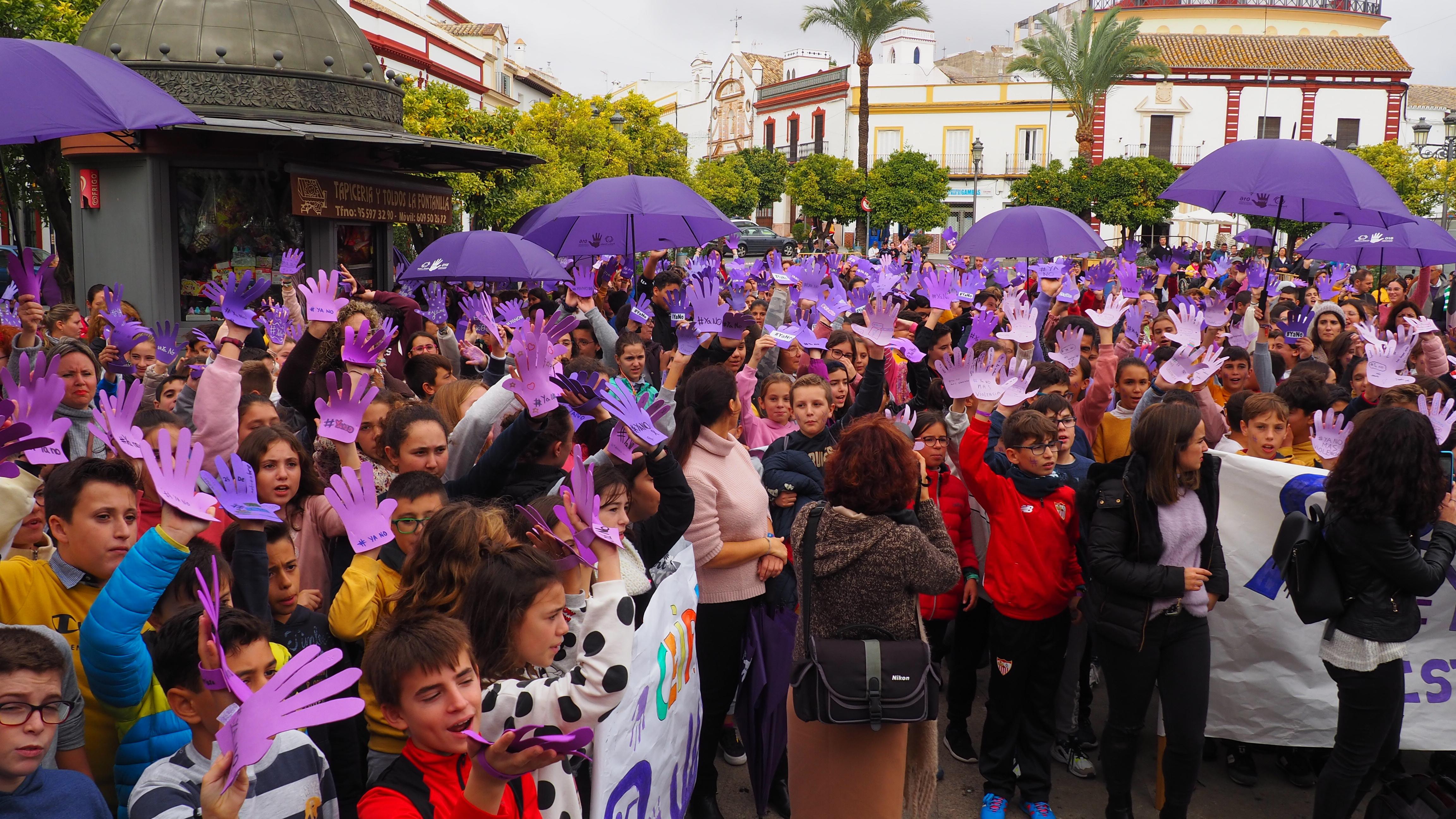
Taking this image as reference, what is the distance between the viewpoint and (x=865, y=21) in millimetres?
40594

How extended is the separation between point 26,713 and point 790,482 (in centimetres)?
277

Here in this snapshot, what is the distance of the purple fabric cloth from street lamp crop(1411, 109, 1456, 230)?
1785cm

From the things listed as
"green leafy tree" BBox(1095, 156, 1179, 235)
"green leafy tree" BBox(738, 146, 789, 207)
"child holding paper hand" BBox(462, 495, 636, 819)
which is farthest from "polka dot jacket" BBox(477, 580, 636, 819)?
"green leafy tree" BBox(738, 146, 789, 207)

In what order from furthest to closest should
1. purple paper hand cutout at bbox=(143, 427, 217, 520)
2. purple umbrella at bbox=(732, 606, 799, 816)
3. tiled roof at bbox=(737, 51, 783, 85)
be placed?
1. tiled roof at bbox=(737, 51, 783, 85)
2. purple umbrella at bbox=(732, 606, 799, 816)
3. purple paper hand cutout at bbox=(143, 427, 217, 520)

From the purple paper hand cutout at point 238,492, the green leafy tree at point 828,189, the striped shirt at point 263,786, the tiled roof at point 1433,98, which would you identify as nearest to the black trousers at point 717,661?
the purple paper hand cutout at point 238,492

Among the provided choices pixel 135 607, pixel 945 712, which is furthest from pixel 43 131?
pixel 945 712

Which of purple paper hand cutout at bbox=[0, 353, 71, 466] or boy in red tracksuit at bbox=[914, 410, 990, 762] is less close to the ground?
purple paper hand cutout at bbox=[0, 353, 71, 466]

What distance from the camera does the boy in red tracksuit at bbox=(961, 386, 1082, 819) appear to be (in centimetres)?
423

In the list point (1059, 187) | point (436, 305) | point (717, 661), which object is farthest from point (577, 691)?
point (1059, 187)

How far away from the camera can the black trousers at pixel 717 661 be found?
3.99 m

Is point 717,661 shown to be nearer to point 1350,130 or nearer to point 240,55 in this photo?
point 240,55

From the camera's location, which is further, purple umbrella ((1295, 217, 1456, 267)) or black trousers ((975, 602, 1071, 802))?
Answer: purple umbrella ((1295, 217, 1456, 267))

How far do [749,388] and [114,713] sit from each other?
3.63m

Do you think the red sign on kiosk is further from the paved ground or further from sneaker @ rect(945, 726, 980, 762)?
sneaker @ rect(945, 726, 980, 762)
